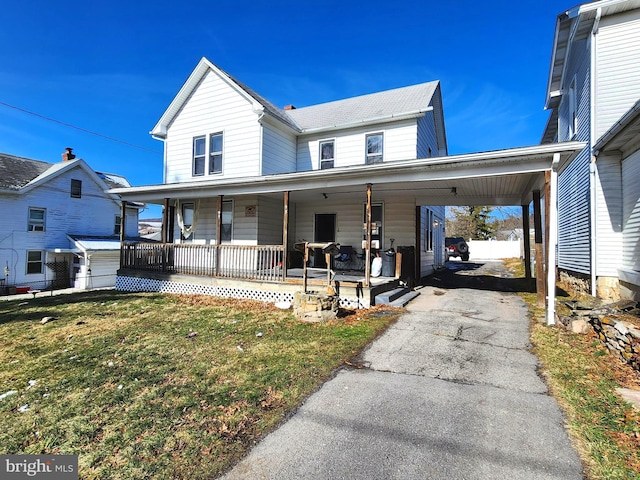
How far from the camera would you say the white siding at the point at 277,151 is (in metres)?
11.5

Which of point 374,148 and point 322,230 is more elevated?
point 374,148

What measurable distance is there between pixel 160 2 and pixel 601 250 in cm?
1693

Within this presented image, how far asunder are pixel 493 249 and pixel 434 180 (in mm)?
25444

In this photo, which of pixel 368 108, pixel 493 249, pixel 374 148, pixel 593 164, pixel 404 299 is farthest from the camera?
pixel 493 249

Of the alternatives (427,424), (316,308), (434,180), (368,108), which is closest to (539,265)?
(434,180)

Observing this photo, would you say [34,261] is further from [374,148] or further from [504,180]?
[504,180]

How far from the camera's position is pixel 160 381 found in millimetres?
3943

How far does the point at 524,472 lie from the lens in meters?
2.33

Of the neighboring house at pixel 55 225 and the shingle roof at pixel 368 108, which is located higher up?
the shingle roof at pixel 368 108

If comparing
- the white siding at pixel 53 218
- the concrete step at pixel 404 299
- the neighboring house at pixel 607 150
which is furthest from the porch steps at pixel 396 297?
the white siding at pixel 53 218

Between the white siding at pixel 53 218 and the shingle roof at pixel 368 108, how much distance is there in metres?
16.3

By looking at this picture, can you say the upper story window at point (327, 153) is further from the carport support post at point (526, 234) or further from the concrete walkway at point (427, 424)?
the concrete walkway at point (427, 424)

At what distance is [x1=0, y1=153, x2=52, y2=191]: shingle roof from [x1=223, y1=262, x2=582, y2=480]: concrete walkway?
74.3 ft

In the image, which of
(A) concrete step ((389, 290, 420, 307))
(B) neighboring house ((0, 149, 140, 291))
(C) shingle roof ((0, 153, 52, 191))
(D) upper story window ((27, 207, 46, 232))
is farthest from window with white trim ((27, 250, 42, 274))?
(A) concrete step ((389, 290, 420, 307))
